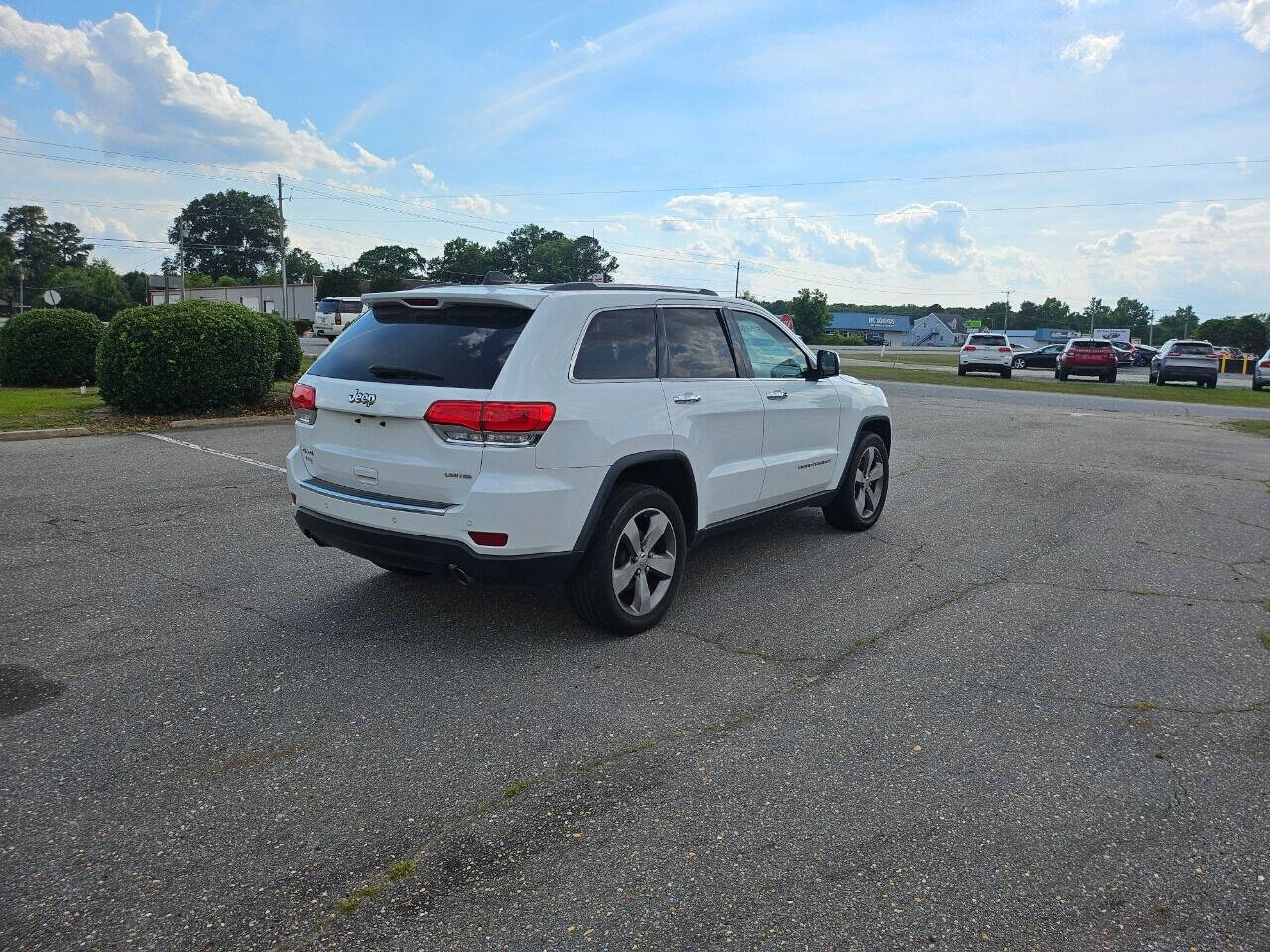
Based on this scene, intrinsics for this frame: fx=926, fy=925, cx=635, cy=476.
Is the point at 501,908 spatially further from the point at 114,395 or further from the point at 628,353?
the point at 114,395

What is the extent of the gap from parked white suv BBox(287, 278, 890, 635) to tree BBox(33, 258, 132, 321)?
11911 cm

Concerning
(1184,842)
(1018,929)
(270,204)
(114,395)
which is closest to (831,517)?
(1184,842)

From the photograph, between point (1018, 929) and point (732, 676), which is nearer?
point (1018, 929)

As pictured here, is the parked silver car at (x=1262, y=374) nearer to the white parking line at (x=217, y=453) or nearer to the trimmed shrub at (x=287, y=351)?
the trimmed shrub at (x=287, y=351)

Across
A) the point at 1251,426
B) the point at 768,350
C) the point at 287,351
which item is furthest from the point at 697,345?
the point at 1251,426

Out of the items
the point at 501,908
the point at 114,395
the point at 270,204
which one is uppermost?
the point at 270,204

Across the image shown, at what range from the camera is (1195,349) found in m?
30.4

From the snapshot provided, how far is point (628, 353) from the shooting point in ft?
15.8

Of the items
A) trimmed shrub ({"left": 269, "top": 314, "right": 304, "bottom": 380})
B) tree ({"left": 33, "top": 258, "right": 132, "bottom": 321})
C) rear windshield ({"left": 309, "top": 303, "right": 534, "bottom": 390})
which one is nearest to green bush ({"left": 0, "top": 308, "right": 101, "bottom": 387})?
trimmed shrub ({"left": 269, "top": 314, "right": 304, "bottom": 380})

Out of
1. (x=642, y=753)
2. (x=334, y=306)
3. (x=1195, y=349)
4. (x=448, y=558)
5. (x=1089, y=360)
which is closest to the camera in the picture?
(x=642, y=753)

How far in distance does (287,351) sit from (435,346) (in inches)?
538

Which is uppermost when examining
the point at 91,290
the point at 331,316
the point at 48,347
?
the point at 91,290

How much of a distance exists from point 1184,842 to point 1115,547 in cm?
437

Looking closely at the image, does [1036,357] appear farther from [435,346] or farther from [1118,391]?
[435,346]
